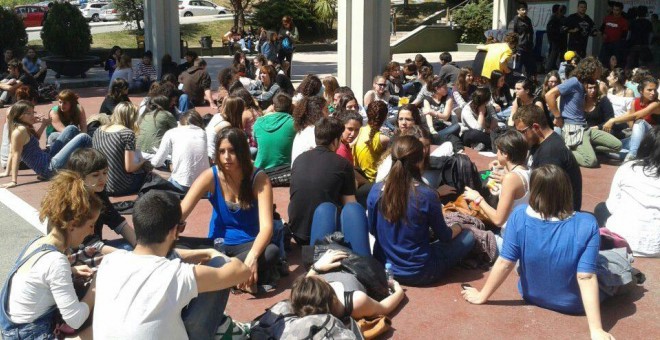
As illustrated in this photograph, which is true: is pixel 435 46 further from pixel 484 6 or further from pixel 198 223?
pixel 198 223

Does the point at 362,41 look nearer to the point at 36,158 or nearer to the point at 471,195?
the point at 36,158

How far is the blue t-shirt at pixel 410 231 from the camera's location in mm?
5879

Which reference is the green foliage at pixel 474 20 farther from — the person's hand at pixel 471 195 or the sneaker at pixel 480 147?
the person's hand at pixel 471 195

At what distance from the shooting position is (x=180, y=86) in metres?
15.7

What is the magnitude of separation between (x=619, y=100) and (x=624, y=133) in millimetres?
620

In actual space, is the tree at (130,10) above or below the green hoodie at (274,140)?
above

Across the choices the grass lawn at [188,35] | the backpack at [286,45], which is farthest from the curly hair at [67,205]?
the grass lawn at [188,35]

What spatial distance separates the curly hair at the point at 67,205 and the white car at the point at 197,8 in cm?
4450

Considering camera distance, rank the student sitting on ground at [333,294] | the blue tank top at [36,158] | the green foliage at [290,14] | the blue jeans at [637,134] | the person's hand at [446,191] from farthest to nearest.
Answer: the green foliage at [290,14], the blue jeans at [637,134], the blue tank top at [36,158], the person's hand at [446,191], the student sitting on ground at [333,294]

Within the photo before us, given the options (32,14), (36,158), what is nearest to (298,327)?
(36,158)

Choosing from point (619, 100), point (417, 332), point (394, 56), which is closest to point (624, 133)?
point (619, 100)

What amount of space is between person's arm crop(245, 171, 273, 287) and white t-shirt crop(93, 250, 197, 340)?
5.57 ft

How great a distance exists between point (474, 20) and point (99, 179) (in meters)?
24.3

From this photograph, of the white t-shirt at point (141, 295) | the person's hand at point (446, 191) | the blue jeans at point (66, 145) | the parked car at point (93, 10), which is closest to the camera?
the white t-shirt at point (141, 295)
